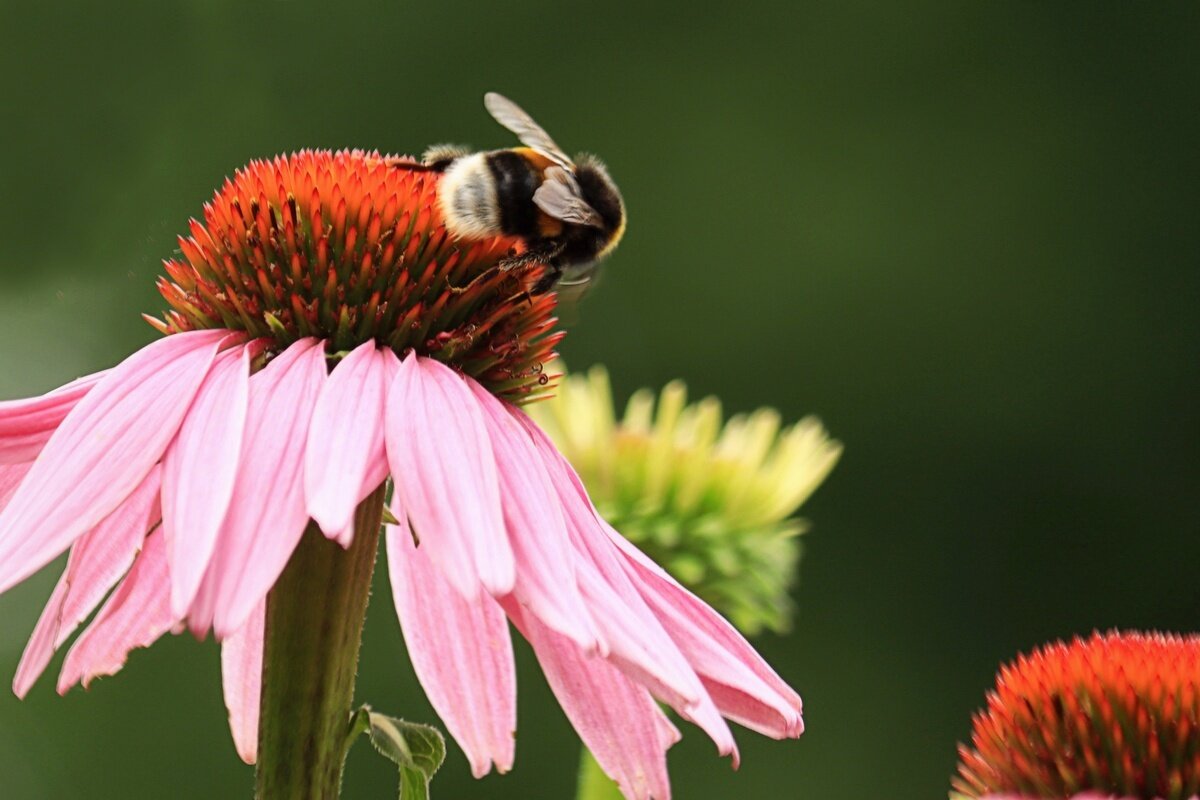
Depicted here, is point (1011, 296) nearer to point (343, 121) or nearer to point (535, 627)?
point (343, 121)

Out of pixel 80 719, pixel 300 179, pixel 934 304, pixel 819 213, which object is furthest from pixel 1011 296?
pixel 300 179

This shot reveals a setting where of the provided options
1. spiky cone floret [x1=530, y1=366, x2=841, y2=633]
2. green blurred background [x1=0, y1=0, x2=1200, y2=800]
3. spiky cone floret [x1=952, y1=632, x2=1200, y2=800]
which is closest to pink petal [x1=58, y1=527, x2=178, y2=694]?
spiky cone floret [x1=952, y1=632, x2=1200, y2=800]

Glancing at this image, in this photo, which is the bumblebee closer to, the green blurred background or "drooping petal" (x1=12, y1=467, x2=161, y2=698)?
"drooping petal" (x1=12, y1=467, x2=161, y2=698)

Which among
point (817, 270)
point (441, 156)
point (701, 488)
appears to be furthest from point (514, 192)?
point (817, 270)

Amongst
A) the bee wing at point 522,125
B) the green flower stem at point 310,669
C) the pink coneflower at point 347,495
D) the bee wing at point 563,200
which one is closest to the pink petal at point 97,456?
A: the pink coneflower at point 347,495

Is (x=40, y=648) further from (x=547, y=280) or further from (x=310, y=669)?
(x=547, y=280)

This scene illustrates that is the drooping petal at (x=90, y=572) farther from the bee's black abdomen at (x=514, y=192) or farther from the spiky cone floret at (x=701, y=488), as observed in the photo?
the spiky cone floret at (x=701, y=488)
